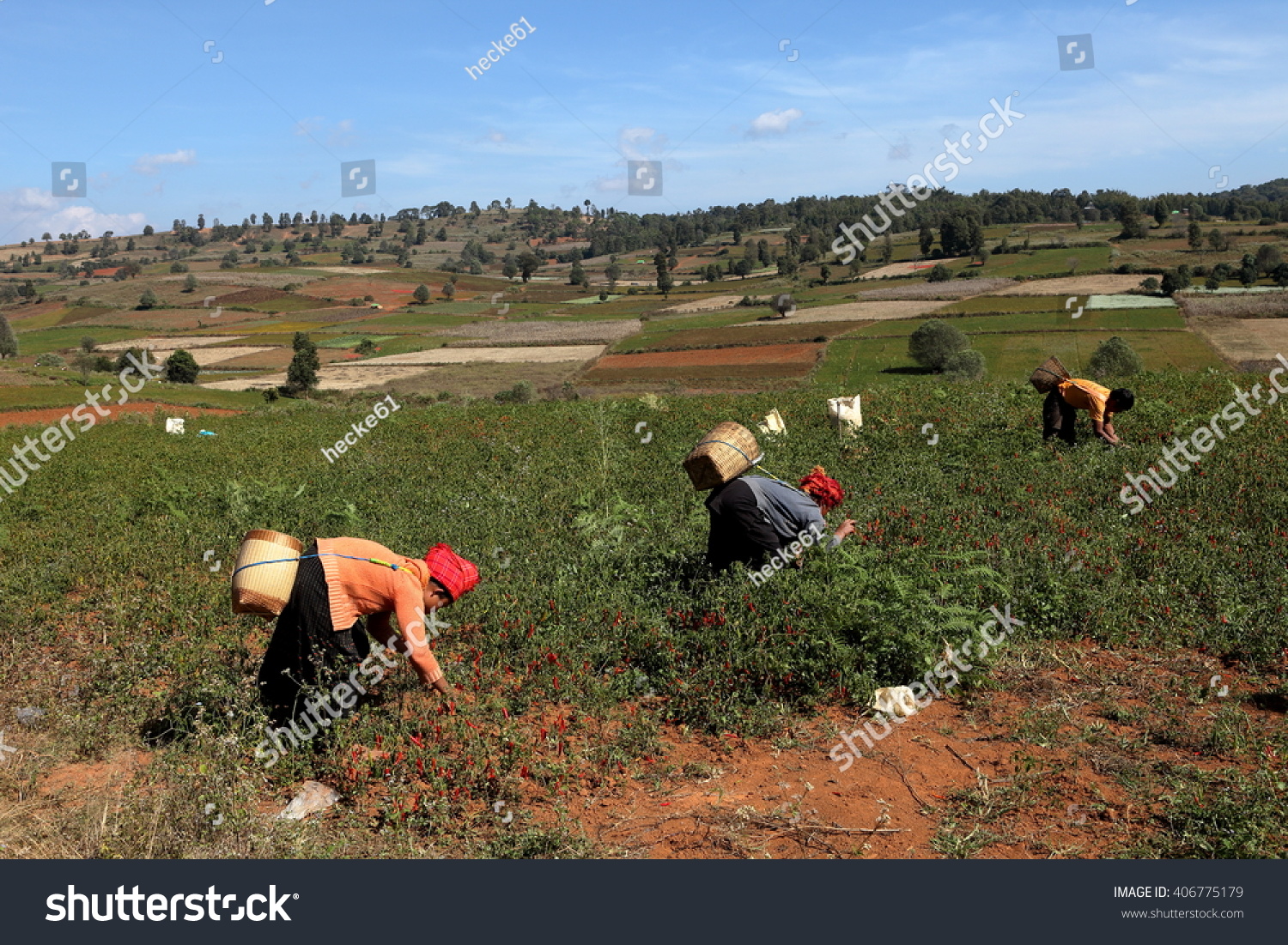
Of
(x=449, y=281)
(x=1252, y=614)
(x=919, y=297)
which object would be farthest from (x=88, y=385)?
(x=449, y=281)

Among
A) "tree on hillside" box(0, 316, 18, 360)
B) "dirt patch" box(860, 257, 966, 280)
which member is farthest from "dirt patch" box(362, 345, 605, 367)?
"dirt patch" box(860, 257, 966, 280)

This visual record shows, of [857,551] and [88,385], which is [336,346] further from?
[857,551]

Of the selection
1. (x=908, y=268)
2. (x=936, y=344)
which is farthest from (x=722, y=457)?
(x=908, y=268)

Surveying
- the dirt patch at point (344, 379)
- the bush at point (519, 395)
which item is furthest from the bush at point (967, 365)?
the dirt patch at point (344, 379)

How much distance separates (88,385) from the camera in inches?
1582

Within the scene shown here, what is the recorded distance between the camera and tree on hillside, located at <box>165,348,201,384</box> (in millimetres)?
56438

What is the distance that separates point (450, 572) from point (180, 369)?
58.5 metres

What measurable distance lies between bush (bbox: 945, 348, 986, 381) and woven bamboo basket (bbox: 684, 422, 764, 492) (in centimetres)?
3981

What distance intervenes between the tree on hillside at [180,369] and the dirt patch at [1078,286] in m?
58.9

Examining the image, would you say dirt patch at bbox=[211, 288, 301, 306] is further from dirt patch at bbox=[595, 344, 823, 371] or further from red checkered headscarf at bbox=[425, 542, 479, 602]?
red checkered headscarf at bbox=[425, 542, 479, 602]

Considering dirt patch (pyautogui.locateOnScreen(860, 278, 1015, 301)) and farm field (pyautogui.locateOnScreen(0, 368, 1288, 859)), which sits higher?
dirt patch (pyautogui.locateOnScreen(860, 278, 1015, 301))

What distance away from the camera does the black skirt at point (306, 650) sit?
5.46m

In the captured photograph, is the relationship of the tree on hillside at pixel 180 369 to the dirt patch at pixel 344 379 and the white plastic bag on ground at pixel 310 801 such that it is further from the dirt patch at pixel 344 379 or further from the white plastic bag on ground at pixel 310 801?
the white plastic bag on ground at pixel 310 801
